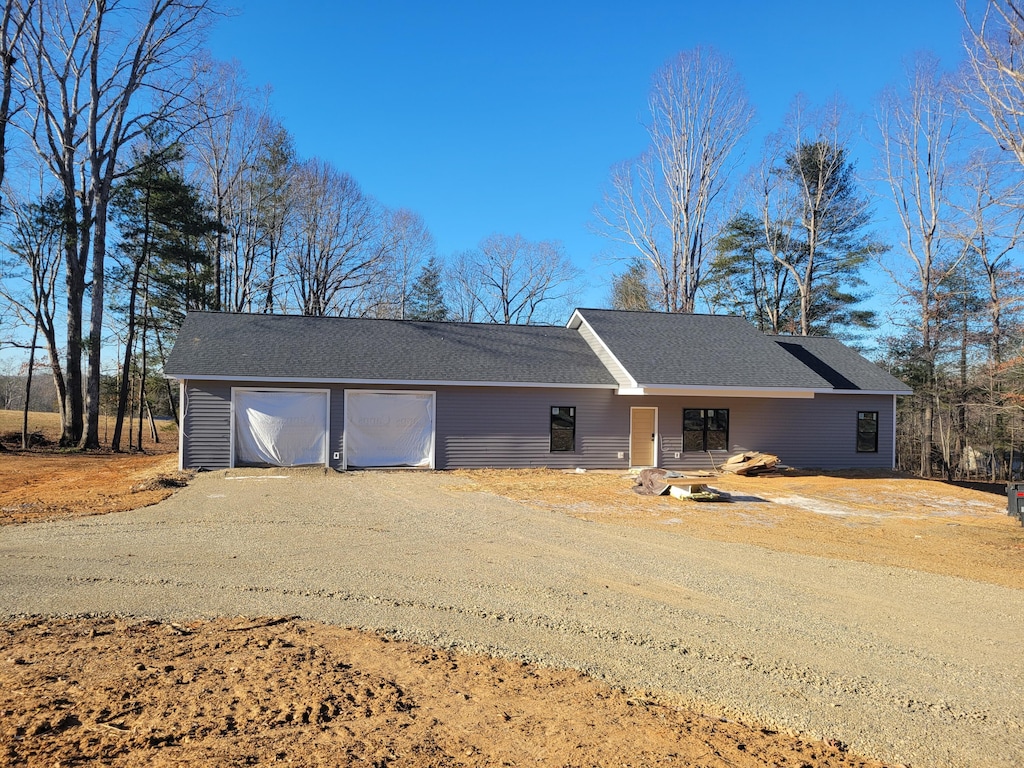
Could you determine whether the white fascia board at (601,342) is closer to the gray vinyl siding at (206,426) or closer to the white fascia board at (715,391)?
the white fascia board at (715,391)

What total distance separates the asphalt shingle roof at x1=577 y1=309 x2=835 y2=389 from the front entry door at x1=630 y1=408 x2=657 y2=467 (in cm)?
158

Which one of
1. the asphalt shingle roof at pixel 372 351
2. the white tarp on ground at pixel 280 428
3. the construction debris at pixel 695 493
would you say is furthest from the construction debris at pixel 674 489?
the white tarp on ground at pixel 280 428

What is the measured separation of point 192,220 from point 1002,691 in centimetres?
2687

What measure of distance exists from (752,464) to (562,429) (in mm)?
5278

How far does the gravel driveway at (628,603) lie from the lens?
4.10 metres

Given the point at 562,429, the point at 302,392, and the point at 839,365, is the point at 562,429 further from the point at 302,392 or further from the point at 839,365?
the point at 839,365

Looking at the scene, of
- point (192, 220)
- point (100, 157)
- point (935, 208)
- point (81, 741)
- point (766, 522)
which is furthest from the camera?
point (935, 208)

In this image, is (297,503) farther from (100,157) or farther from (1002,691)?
(100,157)

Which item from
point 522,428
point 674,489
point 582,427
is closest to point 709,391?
point 582,427

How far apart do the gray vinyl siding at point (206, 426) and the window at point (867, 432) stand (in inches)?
745

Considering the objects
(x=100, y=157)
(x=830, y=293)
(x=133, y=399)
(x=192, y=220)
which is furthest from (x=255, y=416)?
(x=830, y=293)

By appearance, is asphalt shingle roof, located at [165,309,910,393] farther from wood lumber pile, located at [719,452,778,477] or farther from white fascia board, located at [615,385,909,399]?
wood lumber pile, located at [719,452,778,477]

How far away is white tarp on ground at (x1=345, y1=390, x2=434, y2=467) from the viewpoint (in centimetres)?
1709

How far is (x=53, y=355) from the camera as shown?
24984 millimetres
